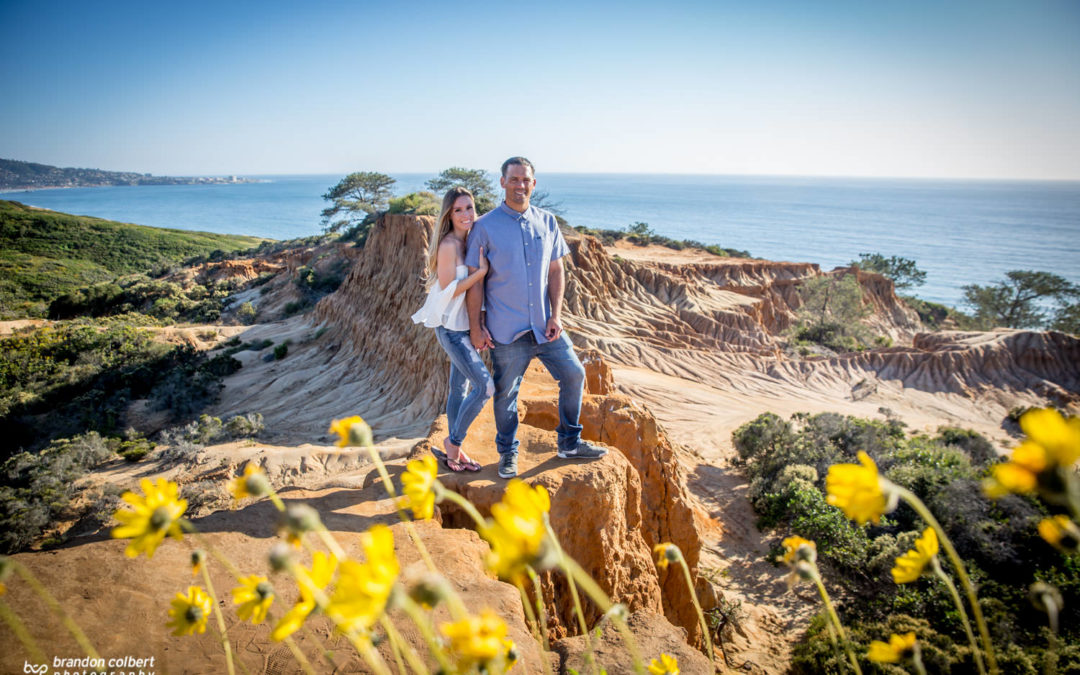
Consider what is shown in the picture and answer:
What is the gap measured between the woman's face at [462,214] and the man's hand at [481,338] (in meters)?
0.77

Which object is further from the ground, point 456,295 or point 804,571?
point 456,295

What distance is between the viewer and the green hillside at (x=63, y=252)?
3144 centimetres

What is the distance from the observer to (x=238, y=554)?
3.24 m

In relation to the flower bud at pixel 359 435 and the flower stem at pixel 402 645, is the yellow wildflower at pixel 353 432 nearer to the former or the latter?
the flower bud at pixel 359 435

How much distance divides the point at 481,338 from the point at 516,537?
9.56 ft

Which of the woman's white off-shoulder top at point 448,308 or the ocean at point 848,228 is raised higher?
the ocean at point 848,228

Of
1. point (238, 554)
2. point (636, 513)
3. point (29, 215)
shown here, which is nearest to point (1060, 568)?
point (636, 513)

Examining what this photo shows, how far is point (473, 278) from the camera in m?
3.60

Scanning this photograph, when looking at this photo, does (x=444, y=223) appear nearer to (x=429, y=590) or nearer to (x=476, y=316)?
(x=476, y=316)

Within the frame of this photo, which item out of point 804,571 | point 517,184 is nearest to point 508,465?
point 517,184

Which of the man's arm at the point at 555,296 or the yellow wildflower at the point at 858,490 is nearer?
the yellow wildflower at the point at 858,490

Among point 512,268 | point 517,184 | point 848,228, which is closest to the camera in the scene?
point 517,184

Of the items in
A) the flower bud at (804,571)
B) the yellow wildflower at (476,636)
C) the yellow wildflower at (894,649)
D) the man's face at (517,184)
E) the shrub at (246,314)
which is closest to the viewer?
the yellow wildflower at (476,636)

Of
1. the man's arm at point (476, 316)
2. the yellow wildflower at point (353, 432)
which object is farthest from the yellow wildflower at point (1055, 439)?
the man's arm at point (476, 316)
